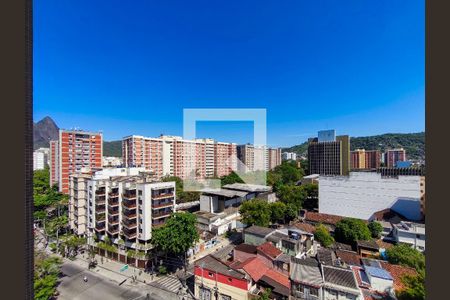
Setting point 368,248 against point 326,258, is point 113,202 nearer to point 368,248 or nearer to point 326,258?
point 326,258

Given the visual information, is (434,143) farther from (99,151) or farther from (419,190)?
(99,151)

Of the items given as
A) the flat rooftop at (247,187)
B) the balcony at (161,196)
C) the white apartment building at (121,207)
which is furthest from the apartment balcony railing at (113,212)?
the flat rooftop at (247,187)

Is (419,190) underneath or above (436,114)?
underneath

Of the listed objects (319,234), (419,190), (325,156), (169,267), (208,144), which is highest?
(208,144)

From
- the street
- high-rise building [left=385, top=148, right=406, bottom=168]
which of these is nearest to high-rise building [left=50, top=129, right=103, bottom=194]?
the street

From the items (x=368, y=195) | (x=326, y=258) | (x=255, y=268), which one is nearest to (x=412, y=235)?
(x=368, y=195)

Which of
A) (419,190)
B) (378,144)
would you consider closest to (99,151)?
(419,190)

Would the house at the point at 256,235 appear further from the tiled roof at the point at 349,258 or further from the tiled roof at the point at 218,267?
the tiled roof at the point at 218,267
